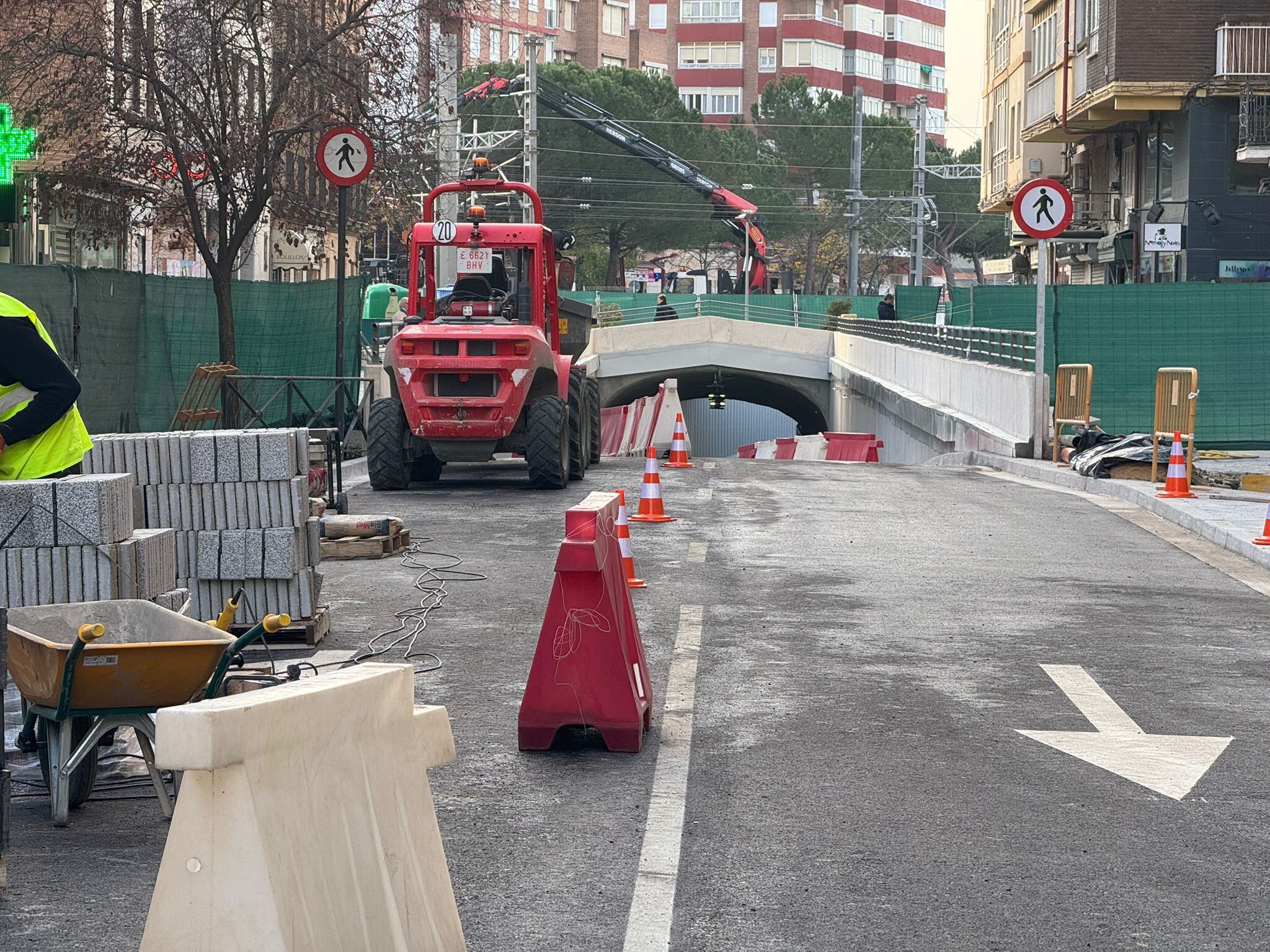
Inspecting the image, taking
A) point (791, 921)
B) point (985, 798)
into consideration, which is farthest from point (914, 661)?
point (791, 921)

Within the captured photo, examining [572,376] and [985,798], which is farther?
[572,376]

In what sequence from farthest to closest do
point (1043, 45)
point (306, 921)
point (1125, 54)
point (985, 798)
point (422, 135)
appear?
point (1043, 45), point (1125, 54), point (422, 135), point (985, 798), point (306, 921)

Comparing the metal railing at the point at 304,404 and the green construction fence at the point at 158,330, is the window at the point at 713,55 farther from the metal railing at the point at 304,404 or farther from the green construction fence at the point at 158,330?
the metal railing at the point at 304,404

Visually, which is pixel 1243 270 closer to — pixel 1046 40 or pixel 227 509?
pixel 1046 40

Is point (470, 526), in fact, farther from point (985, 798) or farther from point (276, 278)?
point (276, 278)

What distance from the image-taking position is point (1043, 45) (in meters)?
44.2

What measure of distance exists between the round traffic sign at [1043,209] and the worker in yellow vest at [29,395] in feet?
53.7

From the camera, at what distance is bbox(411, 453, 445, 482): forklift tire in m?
19.6

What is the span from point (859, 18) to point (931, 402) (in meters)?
94.4

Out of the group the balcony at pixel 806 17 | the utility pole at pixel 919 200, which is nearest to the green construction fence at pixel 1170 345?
the utility pole at pixel 919 200

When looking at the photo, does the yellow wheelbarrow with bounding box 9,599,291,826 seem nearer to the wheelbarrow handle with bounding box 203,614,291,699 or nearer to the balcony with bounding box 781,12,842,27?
the wheelbarrow handle with bounding box 203,614,291,699

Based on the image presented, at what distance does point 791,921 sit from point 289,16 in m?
17.4

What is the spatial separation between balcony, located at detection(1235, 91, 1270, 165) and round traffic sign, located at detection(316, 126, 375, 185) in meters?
22.0

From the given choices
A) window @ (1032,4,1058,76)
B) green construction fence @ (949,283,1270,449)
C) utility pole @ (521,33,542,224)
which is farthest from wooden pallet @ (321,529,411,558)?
utility pole @ (521,33,542,224)
